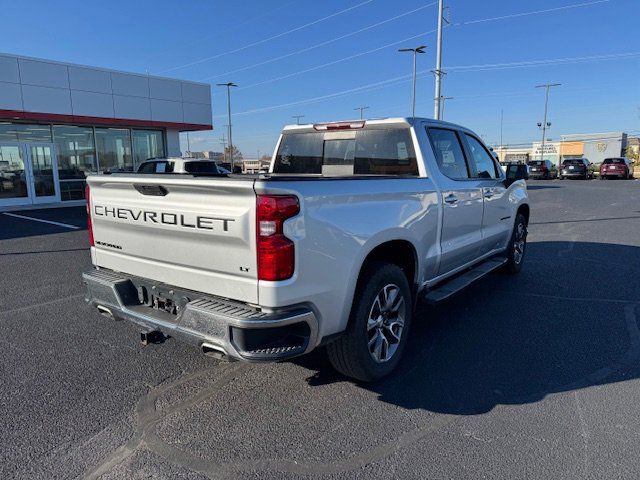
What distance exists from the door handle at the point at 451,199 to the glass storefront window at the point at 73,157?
700 inches

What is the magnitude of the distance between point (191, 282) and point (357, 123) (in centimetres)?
248

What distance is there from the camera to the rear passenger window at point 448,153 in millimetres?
4505

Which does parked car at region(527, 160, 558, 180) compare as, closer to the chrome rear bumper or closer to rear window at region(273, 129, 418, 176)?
rear window at region(273, 129, 418, 176)

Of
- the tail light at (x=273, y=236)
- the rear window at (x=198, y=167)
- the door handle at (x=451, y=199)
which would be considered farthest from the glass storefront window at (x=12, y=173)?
the tail light at (x=273, y=236)

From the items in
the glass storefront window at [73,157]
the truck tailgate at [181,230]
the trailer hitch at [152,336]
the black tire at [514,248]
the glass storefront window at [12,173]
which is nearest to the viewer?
the truck tailgate at [181,230]

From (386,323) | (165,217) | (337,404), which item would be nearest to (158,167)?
(165,217)

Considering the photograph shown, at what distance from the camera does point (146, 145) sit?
821 inches

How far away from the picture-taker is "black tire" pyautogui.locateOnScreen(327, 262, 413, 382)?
3.24m

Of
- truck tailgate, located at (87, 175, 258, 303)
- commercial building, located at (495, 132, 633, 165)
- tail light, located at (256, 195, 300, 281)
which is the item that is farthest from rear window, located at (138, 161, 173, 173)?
commercial building, located at (495, 132, 633, 165)

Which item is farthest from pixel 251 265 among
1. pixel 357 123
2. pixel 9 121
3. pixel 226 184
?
pixel 9 121

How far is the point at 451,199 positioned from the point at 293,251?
2.22 m

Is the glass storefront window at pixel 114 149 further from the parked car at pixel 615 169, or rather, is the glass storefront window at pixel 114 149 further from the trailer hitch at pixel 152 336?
the parked car at pixel 615 169

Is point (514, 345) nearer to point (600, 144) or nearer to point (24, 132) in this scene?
point (24, 132)

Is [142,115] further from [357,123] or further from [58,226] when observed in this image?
[357,123]
